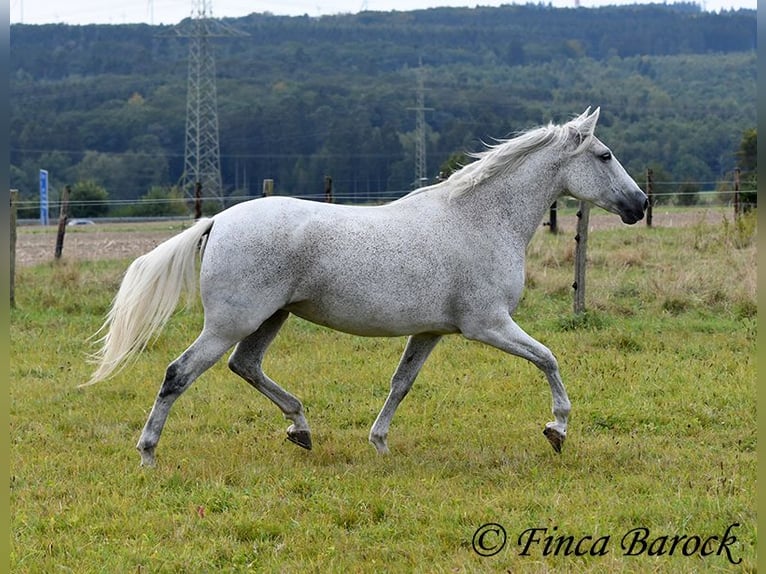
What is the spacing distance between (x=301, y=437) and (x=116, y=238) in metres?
21.5

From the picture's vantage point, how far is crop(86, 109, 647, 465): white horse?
6156 millimetres

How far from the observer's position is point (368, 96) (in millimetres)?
93438

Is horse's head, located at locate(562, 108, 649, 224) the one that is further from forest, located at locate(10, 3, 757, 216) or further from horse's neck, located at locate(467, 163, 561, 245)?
forest, located at locate(10, 3, 757, 216)

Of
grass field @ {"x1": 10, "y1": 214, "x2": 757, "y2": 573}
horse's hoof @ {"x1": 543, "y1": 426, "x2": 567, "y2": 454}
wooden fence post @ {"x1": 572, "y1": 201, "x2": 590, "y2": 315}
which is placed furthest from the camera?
wooden fence post @ {"x1": 572, "y1": 201, "x2": 590, "y2": 315}

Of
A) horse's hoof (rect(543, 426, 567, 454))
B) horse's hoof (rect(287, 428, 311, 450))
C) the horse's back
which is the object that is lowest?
horse's hoof (rect(287, 428, 311, 450))

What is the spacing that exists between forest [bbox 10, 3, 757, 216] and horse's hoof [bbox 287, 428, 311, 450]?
12214mm

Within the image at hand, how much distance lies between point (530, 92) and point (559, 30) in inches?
2274

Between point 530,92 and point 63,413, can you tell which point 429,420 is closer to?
point 63,413

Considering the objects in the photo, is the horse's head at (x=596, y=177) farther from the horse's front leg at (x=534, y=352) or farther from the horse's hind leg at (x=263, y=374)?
the horse's hind leg at (x=263, y=374)

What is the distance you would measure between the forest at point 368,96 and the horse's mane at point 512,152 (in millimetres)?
11511

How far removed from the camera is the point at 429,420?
754 centimetres

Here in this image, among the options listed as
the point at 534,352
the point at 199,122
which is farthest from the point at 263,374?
the point at 199,122

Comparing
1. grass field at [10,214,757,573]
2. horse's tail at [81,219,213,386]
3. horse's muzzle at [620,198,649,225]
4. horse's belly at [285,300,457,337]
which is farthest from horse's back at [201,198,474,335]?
horse's muzzle at [620,198,649,225]

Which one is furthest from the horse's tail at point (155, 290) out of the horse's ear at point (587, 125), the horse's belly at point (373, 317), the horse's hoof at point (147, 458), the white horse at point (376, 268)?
the horse's ear at point (587, 125)
